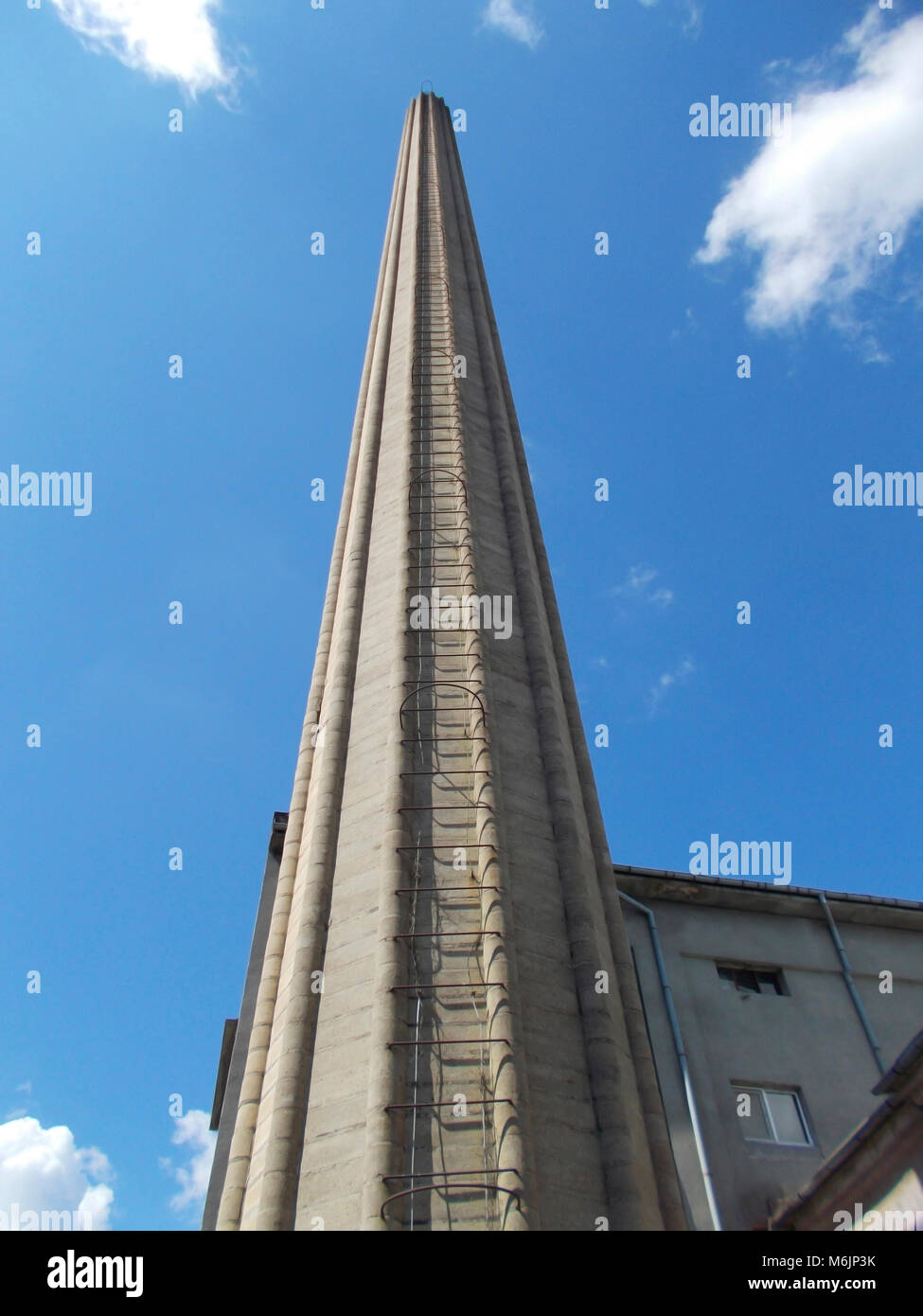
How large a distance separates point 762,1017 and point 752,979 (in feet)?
3.14

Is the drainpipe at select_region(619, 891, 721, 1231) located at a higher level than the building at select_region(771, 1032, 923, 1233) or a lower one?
higher

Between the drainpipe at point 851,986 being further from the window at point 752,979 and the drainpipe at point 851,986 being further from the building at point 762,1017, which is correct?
the window at point 752,979

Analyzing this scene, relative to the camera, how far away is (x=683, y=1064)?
54.3 ft

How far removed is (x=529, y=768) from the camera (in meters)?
13.2

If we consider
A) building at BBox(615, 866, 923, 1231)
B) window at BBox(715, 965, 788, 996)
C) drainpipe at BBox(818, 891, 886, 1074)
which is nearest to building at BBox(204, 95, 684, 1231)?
building at BBox(615, 866, 923, 1231)

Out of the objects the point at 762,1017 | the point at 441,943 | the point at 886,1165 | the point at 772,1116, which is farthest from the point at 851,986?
the point at 441,943

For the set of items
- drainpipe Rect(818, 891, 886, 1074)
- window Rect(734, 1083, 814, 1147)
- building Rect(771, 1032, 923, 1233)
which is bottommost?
building Rect(771, 1032, 923, 1233)

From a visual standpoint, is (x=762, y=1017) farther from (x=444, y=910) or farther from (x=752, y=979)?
(x=444, y=910)

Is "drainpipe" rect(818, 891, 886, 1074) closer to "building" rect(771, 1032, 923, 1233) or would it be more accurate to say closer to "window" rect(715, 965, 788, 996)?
"window" rect(715, 965, 788, 996)

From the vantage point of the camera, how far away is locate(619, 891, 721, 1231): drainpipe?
49.1 feet

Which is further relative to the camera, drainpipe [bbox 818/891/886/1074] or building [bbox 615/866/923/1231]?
drainpipe [bbox 818/891/886/1074]

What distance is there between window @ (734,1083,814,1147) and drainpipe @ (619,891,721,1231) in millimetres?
823

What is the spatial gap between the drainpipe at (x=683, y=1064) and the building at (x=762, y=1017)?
2cm

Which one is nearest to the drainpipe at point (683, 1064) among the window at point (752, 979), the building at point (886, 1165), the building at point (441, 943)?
the window at point (752, 979)
